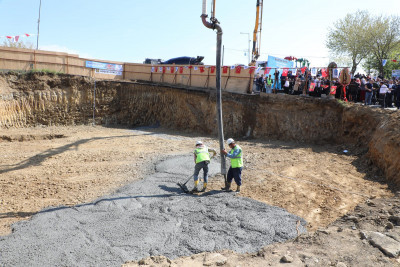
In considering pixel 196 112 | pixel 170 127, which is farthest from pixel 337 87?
pixel 170 127

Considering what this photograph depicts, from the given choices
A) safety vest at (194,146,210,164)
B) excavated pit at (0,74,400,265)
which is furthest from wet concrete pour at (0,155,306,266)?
safety vest at (194,146,210,164)

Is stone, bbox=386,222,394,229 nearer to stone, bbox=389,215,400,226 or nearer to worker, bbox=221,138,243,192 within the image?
stone, bbox=389,215,400,226

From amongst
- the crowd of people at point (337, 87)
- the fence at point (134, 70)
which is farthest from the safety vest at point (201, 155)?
the fence at point (134, 70)

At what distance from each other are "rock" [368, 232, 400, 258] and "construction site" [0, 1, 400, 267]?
0.03 meters

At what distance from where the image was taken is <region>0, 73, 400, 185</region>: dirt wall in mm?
14523

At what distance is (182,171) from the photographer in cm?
1166

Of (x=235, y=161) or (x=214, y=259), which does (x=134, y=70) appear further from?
(x=214, y=259)

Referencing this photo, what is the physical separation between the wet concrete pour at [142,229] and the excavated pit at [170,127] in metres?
0.02

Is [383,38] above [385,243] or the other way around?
above

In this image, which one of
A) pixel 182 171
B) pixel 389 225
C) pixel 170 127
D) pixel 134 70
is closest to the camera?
pixel 389 225

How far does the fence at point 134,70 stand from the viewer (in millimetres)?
20828

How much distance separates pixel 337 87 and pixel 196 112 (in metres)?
9.63

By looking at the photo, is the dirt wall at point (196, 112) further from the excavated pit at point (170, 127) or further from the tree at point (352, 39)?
the tree at point (352, 39)

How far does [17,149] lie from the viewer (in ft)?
49.6
